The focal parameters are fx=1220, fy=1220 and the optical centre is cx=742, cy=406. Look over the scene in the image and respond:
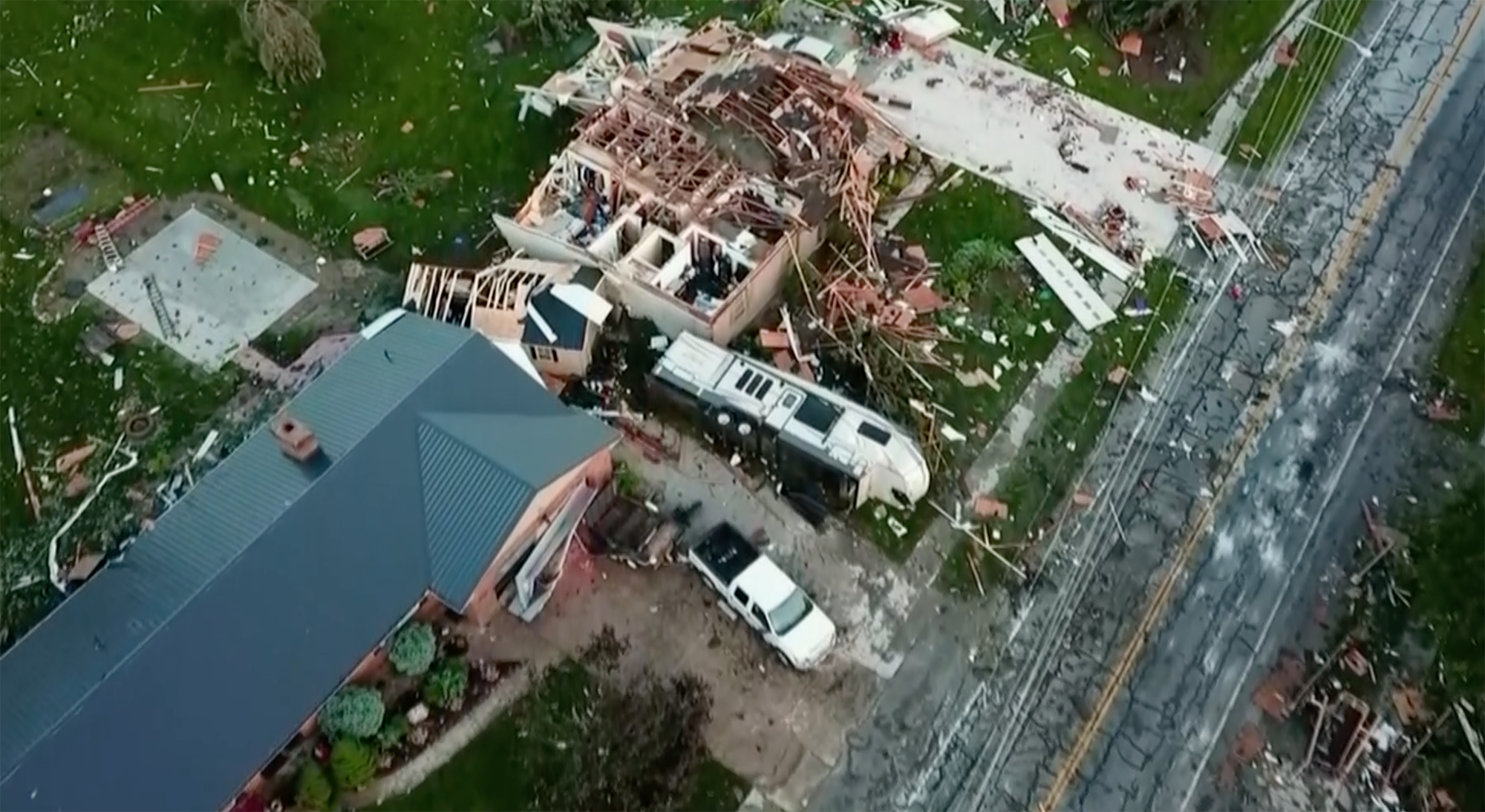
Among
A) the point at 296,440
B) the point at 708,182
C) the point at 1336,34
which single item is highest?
the point at 1336,34

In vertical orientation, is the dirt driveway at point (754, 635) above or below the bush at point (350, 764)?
above

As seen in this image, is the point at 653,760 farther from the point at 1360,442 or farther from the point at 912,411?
the point at 1360,442

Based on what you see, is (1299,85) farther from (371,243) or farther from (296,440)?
(296,440)

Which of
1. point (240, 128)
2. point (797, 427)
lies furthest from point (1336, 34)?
point (240, 128)

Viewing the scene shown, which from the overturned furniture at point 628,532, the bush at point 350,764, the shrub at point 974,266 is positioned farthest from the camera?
the shrub at point 974,266

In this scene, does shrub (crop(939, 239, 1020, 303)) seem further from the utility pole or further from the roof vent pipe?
the roof vent pipe

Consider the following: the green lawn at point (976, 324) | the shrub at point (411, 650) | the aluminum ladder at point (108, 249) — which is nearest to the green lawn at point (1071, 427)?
the green lawn at point (976, 324)

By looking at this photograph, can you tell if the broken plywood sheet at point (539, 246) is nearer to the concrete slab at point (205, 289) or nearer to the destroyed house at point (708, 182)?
the destroyed house at point (708, 182)
